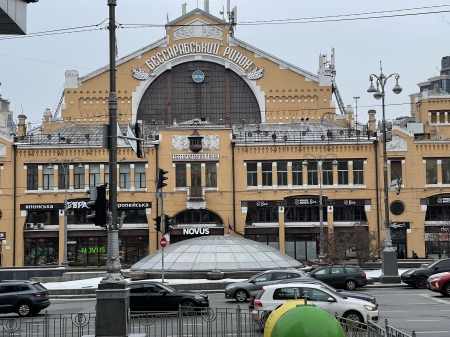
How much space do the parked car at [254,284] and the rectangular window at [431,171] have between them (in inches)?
1498

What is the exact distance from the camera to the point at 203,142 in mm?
71688

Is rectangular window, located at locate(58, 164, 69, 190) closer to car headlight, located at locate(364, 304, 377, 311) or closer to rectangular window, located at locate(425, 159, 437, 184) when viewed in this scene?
rectangular window, located at locate(425, 159, 437, 184)

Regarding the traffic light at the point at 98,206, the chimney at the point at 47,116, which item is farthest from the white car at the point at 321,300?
the chimney at the point at 47,116

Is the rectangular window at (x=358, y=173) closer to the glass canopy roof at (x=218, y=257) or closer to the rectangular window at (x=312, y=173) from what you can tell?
the rectangular window at (x=312, y=173)

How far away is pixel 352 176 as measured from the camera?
235 feet

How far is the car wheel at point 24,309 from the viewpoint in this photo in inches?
1300

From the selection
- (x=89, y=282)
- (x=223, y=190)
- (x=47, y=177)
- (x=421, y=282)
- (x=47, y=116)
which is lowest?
(x=89, y=282)

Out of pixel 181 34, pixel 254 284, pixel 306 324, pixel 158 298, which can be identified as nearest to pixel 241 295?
pixel 254 284

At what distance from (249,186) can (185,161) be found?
6.22 m

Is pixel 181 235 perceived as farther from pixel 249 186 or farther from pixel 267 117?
pixel 267 117

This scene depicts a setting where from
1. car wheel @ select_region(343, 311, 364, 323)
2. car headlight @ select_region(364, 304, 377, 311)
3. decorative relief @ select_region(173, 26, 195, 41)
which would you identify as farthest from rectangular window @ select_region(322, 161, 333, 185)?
car wheel @ select_region(343, 311, 364, 323)

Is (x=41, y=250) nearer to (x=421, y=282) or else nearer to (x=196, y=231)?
(x=196, y=231)

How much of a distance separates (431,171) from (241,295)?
40.5 meters

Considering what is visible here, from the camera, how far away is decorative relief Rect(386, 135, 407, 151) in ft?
235
